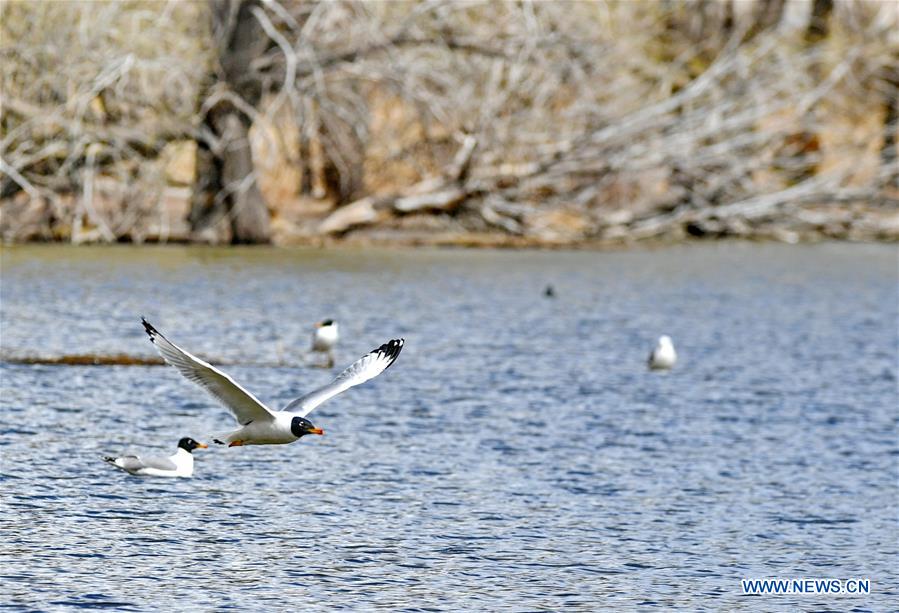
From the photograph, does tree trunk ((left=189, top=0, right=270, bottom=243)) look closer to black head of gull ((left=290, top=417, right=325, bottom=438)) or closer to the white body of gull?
the white body of gull

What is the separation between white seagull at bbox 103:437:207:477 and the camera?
35.2 ft

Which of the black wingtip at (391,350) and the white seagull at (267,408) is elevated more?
the black wingtip at (391,350)

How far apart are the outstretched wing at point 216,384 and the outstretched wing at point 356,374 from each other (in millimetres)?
282

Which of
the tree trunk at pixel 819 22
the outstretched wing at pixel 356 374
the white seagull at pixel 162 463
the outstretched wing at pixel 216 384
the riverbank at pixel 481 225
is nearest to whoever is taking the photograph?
the outstretched wing at pixel 216 384

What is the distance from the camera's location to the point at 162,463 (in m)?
10.8

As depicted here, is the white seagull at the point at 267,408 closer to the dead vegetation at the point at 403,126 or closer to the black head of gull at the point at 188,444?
the black head of gull at the point at 188,444

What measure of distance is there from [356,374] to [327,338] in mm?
6134

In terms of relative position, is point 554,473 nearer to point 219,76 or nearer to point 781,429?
point 781,429

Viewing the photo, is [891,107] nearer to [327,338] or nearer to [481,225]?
[481,225]

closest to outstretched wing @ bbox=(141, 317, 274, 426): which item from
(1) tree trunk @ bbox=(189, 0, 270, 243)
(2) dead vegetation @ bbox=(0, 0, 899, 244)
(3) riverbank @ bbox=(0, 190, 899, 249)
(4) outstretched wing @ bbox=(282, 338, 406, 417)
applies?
(4) outstretched wing @ bbox=(282, 338, 406, 417)

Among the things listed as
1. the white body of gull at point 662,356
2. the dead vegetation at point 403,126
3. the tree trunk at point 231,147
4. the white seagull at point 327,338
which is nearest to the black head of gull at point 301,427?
the white seagull at point 327,338

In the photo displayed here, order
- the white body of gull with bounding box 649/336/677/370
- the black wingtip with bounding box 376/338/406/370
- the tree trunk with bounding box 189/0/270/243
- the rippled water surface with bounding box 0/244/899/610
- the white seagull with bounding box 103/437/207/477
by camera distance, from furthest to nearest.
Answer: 1. the tree trunk with bounding box 189/0/270/243
2. the white body of gull with bounding box 649/336/677/370
3. the white seagull with bounding box 103/437/207/477
4. the black wingtip with bounding box 376/338/406/370
5. the rippled water surface with bounding box 0/244/899/610

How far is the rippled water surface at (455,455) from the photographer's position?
8727 millimetres

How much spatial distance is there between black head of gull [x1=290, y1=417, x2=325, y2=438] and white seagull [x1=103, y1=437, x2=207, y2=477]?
1.07 metres
